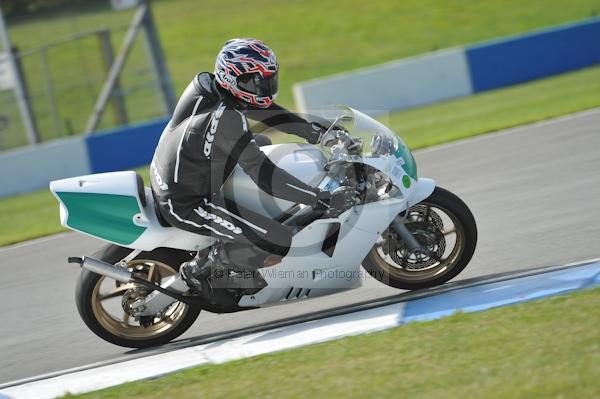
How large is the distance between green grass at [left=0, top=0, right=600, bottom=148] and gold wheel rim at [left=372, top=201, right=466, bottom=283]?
11571 millimetres

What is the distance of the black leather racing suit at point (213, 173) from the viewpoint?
5477 mm

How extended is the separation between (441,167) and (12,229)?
5.45 m

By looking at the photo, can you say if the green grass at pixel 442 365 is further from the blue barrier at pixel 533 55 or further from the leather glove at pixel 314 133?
the blue barrier at pixel 533 55

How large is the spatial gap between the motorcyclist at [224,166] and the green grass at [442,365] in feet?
2.75

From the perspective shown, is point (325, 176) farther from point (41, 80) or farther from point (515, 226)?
point (41, 80)

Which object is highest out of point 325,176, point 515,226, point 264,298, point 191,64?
point 325,176

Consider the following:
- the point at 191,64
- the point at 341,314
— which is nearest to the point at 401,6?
the point at 191,64

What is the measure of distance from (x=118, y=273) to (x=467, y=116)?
9.65 meters

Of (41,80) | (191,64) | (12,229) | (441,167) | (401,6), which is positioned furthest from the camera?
(401,6)

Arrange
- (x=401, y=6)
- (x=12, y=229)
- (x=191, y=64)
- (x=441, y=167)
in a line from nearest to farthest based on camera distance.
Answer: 1. (x=441, y=167)
2. (x=12, y=229)
3. (x=191, y=64)
4. (x=401, y=6)

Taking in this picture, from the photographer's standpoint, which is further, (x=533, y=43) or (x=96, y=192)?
(x=533, y=43)

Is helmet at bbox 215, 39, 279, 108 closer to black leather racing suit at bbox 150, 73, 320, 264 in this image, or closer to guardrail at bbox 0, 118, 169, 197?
black leather racing suit at bbox 150, 73, 320, 264

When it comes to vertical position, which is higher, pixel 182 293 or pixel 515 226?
pixel 182 293

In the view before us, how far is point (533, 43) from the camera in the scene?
1719 centimetres
